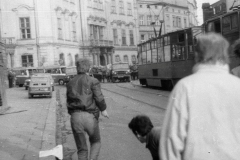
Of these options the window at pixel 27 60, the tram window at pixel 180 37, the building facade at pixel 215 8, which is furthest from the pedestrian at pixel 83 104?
the window at pixel 27 60

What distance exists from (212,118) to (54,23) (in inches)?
1837

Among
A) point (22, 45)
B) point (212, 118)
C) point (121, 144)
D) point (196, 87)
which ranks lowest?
point (121, 144)

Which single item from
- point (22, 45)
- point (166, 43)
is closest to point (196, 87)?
point (166, 43)

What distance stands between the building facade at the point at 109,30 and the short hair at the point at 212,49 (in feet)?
173

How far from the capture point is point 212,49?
2.39 m

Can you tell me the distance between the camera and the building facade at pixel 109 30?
184 feet

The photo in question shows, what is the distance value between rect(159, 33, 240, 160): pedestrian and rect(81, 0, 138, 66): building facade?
173ft

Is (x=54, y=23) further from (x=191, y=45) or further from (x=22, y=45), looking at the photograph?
(x=191, y=45)

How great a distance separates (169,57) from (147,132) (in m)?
19.1

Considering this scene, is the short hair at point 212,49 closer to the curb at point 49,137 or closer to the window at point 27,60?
the curb at point 49,137

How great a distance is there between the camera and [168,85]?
23.6 meters

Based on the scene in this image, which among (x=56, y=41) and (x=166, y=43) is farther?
(x=56, y=41)

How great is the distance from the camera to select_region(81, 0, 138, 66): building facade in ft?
184

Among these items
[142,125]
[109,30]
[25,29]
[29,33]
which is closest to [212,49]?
[142,125]
